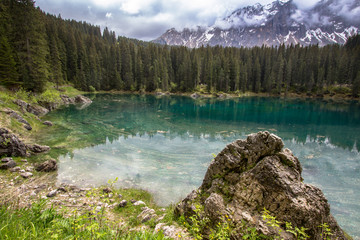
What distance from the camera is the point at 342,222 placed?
35.3ft

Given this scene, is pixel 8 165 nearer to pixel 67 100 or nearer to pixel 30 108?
pixel 30 108

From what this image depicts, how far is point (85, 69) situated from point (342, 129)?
9715 centimetres

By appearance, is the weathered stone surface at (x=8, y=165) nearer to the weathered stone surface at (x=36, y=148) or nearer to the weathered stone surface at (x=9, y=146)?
the weathered stone surface at (x=9, y=146)

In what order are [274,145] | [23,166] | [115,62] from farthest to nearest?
1. [115,62]
2. [23,166]
3. [274,145]

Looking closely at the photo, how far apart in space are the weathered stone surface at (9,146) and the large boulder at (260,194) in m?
14.4

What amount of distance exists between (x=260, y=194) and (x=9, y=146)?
18097 millimetres

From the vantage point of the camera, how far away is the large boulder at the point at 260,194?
690cm

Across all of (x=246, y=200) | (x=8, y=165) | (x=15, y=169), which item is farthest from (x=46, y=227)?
(x=8, y=165)

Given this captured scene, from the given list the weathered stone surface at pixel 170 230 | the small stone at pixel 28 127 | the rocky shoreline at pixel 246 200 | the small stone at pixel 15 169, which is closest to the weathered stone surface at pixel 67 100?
the small stone at pixel 28 127

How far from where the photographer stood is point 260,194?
7.61 metres

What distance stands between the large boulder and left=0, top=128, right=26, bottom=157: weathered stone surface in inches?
567

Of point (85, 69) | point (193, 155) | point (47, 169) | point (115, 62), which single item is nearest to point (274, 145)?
point (193, 155)

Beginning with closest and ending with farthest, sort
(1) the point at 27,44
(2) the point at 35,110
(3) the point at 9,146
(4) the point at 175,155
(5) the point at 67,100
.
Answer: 1. (3) the point at 9,146
2. (4) the point at 175,155
3. (2) the point at 35,110
4. (1) the point at 27,44
5. (5) the point at 67,100

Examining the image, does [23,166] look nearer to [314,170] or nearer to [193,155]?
[193,155]
